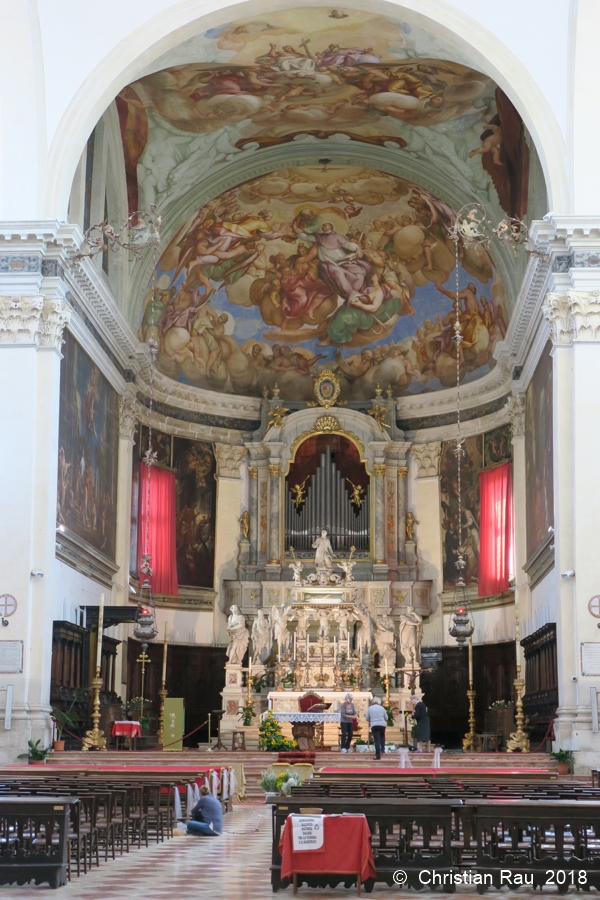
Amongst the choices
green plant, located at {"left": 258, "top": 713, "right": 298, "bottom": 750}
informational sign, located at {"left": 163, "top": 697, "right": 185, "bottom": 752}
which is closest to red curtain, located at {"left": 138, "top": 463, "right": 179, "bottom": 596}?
informational sign, located at {"left": 163, "top": 697, "right": 185, "bottom": 752}

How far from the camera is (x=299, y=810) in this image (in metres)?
10.3

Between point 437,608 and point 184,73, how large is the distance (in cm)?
1553

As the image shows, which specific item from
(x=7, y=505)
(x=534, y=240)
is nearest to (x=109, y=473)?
(x=7, y=505)

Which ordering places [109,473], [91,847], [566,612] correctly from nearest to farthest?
[91,847] → [566,612] → [109,473]

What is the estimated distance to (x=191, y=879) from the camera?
1014 cm

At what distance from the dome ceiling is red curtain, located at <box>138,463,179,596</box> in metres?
3.11

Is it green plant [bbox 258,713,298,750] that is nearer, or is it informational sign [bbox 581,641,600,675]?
informational sign [bbox 581,641,600,675]

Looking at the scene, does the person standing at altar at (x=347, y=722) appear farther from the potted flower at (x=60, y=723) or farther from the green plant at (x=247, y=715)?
the potted flower at (x=60, y=723)

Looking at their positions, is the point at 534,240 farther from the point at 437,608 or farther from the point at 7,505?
the point at 437,608

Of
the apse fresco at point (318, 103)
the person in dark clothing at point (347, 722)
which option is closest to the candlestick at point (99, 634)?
the person in dark clothing at point (347, 722)

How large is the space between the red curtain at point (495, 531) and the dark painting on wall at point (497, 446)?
0.26m

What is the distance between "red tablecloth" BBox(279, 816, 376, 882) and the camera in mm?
9734

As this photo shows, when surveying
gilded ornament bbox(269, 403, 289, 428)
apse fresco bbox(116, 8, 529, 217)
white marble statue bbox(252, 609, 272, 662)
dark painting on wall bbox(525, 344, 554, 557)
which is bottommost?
white marble statue bbox(252, 609, 272, 662)

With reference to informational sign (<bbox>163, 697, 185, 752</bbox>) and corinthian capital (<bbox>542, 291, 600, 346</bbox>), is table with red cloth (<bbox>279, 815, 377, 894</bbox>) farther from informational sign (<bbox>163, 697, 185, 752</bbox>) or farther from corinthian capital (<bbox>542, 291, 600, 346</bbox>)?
informational sign (<bbox>163, 697, 185, 752</bbox>)
